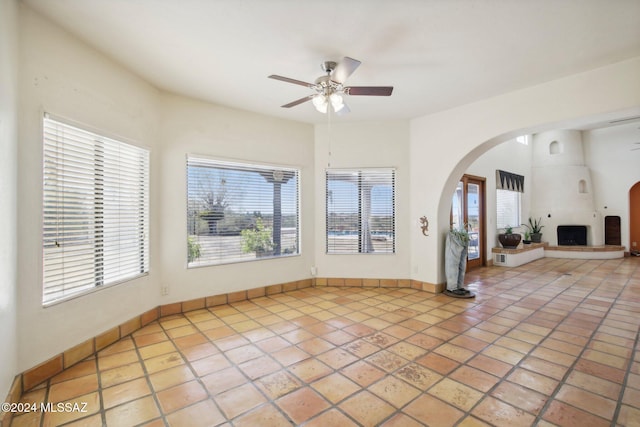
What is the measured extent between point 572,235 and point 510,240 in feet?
11.5

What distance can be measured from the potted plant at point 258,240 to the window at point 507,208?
19.9ft

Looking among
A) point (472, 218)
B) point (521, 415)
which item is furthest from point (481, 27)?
point (472, 218)

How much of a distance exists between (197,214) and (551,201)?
990 centimetres

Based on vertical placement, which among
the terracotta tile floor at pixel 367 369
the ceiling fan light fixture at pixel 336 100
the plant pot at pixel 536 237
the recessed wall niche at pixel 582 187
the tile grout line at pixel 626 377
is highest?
the ceiling fan light fixture at pixel 336 100

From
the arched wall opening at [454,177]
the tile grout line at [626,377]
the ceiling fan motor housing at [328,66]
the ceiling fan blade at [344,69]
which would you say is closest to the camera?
the tile grout line at [626,377]

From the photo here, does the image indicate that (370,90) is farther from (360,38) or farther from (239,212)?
(239,212)

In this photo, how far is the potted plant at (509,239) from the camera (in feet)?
22.0

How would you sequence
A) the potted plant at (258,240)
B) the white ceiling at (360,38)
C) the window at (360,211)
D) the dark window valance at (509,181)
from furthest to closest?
the dark window valance at (509,181) → the window at (360,211) → the potted plant at (258,240) → the white ceiling at (360,38)

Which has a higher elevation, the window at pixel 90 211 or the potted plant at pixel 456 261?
the window at pixel 90 211

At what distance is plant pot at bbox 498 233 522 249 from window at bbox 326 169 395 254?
388cm

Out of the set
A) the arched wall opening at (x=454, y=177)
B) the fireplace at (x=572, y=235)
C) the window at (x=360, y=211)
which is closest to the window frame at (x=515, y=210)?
the fireplace at (x=572, y=235)

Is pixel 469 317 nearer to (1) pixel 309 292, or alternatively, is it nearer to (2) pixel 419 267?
(2) pixel 419 267

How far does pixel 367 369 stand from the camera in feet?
7.38

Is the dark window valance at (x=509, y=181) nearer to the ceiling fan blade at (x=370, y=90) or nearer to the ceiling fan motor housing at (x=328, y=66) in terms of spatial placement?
the ceiling fan blade at (x=370, y=90)
